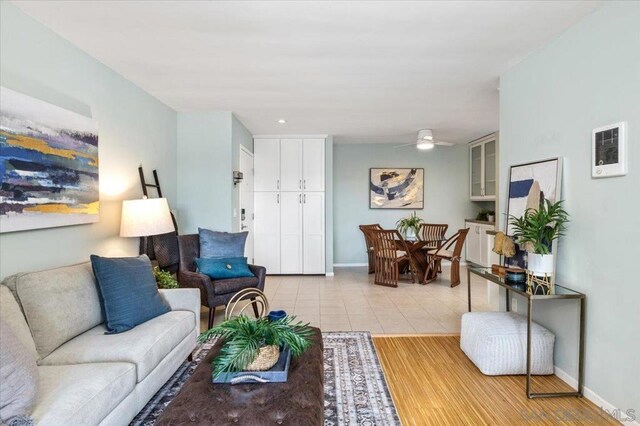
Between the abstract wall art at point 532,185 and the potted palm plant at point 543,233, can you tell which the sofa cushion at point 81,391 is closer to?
the potted palm plant at point 543,233

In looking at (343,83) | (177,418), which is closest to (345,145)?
(343,83)

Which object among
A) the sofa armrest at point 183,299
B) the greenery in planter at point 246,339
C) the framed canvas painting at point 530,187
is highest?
the framed canvas painting at point 530,187

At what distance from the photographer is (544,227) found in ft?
7.97

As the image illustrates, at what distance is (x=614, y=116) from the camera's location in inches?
81.0

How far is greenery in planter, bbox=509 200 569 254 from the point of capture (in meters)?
2.40

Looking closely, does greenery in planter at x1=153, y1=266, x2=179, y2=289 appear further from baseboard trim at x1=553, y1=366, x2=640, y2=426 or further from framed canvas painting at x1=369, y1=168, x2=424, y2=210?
framed canvas painting at x1=369, y1=168, x2=424, y2=210

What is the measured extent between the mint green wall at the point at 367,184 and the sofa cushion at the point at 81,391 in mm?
5551

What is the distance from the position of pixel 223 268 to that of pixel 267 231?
8.34ft

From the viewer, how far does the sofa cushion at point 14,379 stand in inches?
52.5

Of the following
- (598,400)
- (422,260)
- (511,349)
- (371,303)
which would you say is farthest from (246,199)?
(598,400)

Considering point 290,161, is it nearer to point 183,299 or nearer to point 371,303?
point 371,303

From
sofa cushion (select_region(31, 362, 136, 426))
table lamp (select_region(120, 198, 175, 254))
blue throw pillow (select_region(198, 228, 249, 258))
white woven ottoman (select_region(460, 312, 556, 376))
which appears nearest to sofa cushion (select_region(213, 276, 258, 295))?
blue throw pillow (select_region(198, 228, 249, 258))

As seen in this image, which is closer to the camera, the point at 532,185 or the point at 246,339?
the point at 246,339

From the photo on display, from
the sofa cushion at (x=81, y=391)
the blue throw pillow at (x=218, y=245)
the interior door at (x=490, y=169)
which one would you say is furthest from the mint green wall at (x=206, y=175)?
the interior door at (x=490, y=169)
